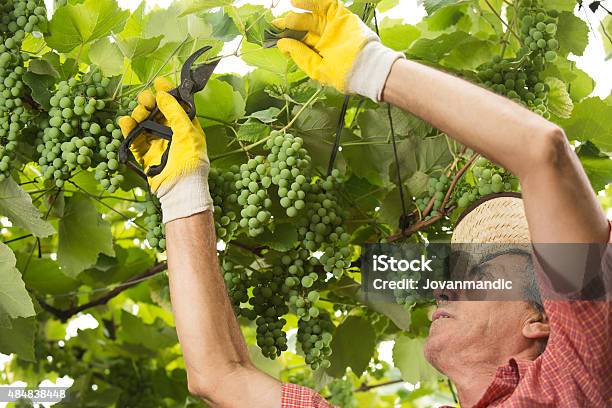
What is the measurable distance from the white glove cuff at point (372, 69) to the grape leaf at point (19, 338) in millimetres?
710

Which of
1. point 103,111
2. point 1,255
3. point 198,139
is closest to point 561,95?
point 198,139

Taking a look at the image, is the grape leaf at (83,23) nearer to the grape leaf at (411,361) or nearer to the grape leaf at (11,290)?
the grape leaf at (11,290)

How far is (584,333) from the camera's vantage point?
95 cm

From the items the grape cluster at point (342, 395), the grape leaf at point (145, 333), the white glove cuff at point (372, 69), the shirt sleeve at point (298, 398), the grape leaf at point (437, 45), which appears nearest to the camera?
the white glove cuff at point (372, 69)

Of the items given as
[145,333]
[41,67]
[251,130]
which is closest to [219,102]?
[251,130]

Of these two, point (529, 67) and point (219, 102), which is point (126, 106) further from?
point (529, 67)

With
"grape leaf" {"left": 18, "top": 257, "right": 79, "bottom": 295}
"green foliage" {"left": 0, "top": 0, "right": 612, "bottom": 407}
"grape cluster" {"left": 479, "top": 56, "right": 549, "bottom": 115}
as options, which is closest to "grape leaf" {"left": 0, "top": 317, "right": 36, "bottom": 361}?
"green foliage" {"left": 0, "top": 0, "right": 612, "bottom": 407}

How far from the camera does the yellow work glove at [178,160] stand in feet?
3.82

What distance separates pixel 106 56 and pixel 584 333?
77 centimetres

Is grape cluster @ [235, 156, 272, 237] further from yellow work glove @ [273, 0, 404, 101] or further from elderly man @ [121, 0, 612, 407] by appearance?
yellow work glove @ [273, 0, 404, 101]

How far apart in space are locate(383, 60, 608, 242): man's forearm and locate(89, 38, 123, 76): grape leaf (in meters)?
0.50

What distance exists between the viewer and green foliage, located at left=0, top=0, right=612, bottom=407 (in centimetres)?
117

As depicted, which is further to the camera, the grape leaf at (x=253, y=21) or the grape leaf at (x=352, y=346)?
the grape leaf at (x=352, y=346)

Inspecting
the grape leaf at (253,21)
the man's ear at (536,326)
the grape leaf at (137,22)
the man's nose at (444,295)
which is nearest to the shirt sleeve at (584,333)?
the man's ear at (536,326)
